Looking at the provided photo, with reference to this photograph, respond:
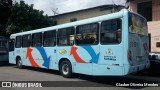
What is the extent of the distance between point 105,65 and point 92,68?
0.88 metres

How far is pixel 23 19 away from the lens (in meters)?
26.1

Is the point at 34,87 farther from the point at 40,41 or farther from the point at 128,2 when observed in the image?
the point at 128,2

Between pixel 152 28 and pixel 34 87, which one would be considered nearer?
pixel 34 87

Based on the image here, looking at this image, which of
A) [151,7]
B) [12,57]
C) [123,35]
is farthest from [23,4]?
[123,35]

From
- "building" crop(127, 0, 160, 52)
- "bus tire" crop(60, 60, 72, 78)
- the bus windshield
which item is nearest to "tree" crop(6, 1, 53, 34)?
"building" crop(127, 0, 160, 52)

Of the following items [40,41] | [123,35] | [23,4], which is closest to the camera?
[123,35]

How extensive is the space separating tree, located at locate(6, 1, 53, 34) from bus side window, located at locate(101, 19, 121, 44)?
612 inches

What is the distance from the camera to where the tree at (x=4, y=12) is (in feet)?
88.1

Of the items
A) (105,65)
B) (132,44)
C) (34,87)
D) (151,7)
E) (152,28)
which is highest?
(151,7)

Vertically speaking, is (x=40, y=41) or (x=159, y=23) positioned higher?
(x=159, y=23)

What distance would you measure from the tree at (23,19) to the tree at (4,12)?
1333 mm

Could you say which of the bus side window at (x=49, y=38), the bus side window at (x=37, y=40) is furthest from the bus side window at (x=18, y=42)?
the bus side window at (x=49, y=38)

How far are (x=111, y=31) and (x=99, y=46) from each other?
3.23 feet

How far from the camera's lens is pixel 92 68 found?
453 inches
